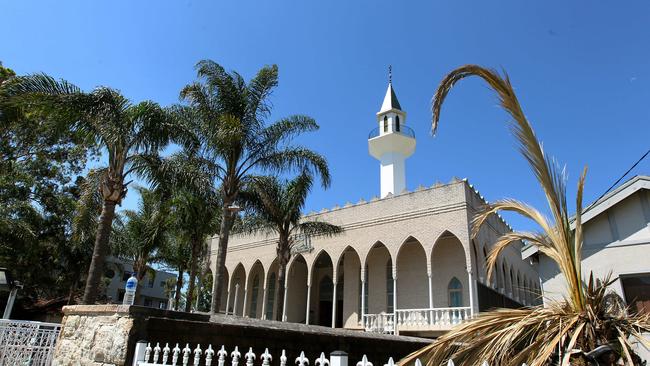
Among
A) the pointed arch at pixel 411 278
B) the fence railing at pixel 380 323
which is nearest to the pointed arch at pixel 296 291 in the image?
the pointed arch at pixel 411 278

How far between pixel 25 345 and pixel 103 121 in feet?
19.4

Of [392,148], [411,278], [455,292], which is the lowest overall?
[455,292]

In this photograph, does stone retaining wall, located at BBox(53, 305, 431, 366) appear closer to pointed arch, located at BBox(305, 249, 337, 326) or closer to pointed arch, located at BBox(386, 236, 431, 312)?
pointed arch, located at BBox(386, 236, 431, 312)

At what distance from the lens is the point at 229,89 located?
1333cm

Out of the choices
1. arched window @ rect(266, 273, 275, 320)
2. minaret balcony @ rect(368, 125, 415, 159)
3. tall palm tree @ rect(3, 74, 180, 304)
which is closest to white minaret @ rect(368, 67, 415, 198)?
minaret balcony @ rect(368, 125, 415, 159)

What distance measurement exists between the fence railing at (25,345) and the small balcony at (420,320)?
13587 millimetres

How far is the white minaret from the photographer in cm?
2711

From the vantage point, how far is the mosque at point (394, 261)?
18781mm

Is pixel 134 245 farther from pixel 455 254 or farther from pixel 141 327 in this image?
pixel 141 327

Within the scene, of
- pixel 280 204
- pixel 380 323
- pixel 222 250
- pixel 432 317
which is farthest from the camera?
pixel 380 323

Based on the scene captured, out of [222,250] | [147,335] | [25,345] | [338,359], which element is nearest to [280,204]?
[222,250]

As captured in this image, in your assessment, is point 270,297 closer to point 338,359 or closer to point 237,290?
point 237,290

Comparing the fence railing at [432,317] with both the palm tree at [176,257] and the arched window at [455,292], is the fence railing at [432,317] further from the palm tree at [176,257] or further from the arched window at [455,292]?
the palm tree at [176,257]

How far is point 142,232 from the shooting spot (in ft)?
70.8
